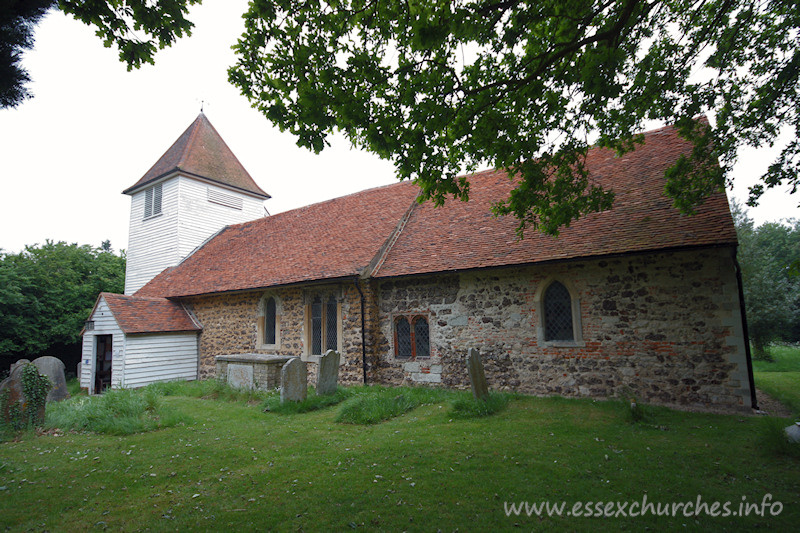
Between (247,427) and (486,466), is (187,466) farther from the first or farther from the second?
(486,466)

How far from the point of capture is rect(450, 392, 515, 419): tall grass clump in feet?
26.5

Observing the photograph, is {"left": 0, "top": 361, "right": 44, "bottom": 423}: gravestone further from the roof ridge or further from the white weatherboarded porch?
the roof ridge

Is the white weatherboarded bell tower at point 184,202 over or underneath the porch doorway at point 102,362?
over

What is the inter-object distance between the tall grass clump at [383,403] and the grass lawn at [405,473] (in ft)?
0.97

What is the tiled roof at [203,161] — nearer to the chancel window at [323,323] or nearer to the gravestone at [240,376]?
the chancel window at [323,323]

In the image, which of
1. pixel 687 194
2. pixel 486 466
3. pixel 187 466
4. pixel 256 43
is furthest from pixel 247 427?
pixel 687 194

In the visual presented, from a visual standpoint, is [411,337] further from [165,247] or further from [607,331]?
[165,247]

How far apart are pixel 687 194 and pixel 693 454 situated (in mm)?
4460

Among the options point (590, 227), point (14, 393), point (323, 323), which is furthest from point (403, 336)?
point (14, 393)

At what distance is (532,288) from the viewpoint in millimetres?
9953

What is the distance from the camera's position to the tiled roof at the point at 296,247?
43.7 ft

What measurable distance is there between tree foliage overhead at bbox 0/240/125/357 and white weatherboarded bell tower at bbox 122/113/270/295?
2620 mm

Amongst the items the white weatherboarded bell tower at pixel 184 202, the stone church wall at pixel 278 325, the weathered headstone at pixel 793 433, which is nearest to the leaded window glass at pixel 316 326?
the stone church wall at pixel 278 325

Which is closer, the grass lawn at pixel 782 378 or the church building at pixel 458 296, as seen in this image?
the church building at pixel 458 296
